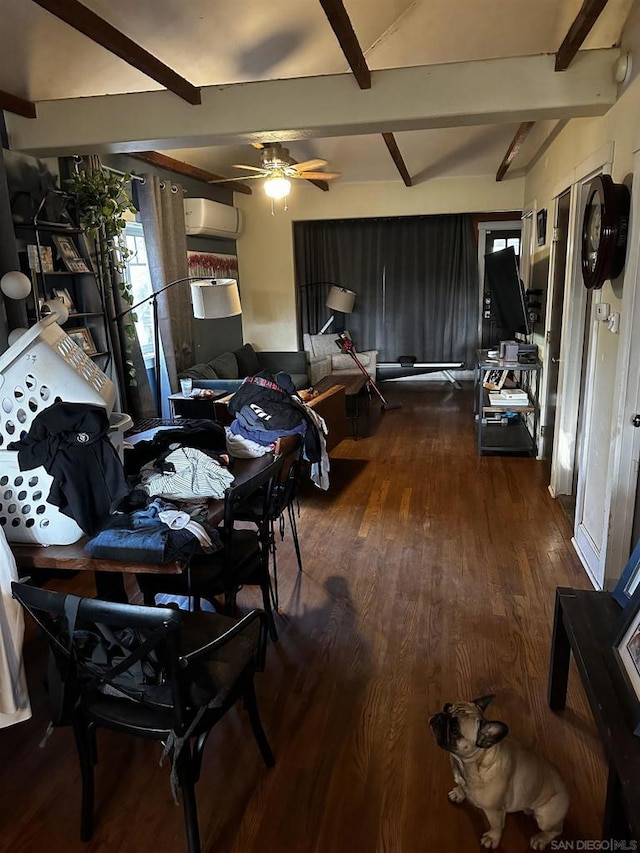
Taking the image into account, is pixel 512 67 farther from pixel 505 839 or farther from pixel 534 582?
pixel 505 839

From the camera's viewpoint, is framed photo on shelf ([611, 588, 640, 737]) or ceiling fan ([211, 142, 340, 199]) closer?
framed photo on shelf ([611, 588, 640, 737])

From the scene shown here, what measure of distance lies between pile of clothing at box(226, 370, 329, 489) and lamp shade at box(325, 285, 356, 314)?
15.0ft

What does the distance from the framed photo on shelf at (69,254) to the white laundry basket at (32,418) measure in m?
1.92

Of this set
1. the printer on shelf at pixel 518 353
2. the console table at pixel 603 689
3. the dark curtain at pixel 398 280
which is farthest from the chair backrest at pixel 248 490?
the dark curtain at pixel 398 280

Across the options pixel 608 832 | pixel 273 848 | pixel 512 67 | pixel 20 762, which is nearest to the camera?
pixel 608 832

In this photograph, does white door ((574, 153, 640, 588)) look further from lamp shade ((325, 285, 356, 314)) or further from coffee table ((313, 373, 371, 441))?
lamp shade ((325, 285, 356, 314))

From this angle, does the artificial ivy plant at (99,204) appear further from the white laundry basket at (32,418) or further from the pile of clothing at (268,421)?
the white laundry basket at (32,418)

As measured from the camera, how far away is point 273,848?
5.24 ft

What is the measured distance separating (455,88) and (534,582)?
2.49 metres

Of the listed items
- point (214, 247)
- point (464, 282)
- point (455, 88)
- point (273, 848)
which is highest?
point (455, 88)

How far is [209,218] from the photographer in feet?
19.7

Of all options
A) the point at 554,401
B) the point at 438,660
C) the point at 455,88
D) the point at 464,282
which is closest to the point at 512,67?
the point at 455,88

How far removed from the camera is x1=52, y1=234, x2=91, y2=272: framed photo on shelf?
11.8ft

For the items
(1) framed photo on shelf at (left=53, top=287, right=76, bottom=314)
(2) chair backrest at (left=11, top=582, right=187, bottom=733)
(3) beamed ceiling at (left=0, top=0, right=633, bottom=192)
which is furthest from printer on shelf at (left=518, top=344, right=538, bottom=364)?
(2) chair backrest at (left=11, top=582, right=187, bottom=733)
